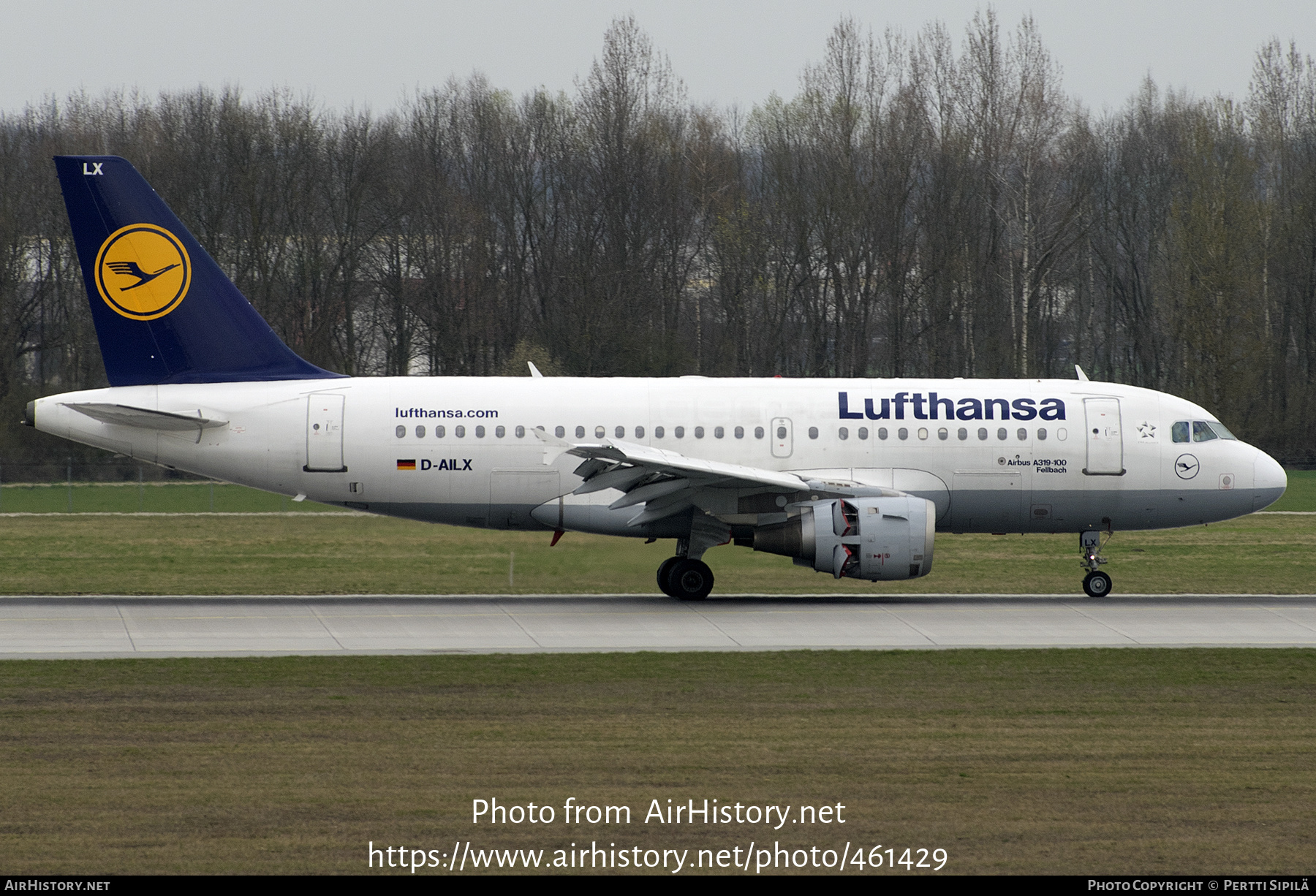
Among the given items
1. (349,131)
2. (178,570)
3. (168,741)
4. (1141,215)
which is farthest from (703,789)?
(1141,215)

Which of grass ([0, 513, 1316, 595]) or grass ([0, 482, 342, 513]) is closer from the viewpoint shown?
grass ([0, 513, 1316, 595])

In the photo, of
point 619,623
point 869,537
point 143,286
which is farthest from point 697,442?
point 143,286

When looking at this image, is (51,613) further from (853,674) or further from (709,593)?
(853,674)

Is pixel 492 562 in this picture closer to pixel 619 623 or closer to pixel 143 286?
pixel 619 623

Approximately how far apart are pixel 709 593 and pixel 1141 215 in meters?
59.7

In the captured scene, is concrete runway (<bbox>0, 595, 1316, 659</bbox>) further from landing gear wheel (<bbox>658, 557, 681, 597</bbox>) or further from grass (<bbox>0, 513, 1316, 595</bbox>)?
grass (<bbox>0, 513, 1316, 595</bbox>)

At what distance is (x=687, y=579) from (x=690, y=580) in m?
0.07

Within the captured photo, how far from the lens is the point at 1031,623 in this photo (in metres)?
22.0

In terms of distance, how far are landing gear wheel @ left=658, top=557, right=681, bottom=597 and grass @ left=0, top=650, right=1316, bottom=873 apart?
564 centimetres

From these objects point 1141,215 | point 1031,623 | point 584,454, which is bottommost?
point 1031,623

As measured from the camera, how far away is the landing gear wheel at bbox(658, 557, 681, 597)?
24.5 metres

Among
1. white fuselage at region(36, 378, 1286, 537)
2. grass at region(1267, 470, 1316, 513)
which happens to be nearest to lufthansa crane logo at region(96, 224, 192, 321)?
white fuselage at region(36, 378, 1286, 537)

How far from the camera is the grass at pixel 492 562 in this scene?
25.8 m

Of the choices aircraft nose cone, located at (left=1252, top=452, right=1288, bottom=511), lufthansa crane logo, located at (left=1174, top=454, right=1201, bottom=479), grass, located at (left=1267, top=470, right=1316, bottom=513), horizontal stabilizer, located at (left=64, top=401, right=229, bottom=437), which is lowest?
grass, located at (left=1267, top=470, right=1316, bottom=513)
